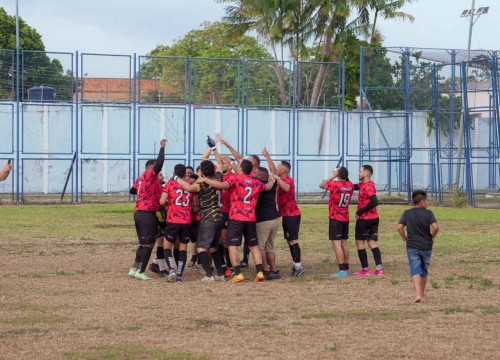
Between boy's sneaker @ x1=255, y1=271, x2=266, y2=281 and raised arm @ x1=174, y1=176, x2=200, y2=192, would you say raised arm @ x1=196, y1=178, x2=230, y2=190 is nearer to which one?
raised arm @ x1=174, y1=176, x2=200, y2=192

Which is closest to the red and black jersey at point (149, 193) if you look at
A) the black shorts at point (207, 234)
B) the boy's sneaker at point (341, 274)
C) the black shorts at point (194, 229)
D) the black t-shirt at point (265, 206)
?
the black shorts at point (194, 229)

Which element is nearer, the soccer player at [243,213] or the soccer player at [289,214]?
the soccer player at [243,213]

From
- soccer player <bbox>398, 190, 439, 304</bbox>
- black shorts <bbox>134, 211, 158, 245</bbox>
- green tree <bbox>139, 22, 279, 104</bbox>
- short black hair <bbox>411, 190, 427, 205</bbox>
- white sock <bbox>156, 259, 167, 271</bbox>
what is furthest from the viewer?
green tree <bbox>139, 22, 279, 104</bbox>

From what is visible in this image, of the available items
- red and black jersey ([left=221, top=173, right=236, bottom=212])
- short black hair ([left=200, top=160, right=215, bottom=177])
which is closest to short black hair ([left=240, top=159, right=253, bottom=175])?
short black hair ([left=200, top=160, right=215, bottom=177])

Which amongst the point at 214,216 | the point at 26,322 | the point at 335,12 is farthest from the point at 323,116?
the point at 26,322

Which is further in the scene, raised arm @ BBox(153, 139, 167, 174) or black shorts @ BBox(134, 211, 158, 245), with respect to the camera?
black shorts @ BBox(134, 211, 158, 245)

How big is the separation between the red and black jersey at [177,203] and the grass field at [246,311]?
1.02m

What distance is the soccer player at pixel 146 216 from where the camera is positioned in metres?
14.5

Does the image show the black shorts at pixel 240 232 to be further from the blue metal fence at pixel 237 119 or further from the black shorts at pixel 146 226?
the blue metal fence at pixel 237 119

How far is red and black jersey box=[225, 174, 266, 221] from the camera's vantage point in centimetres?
1418

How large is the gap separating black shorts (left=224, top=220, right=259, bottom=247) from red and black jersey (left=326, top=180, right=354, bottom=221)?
1371 mm

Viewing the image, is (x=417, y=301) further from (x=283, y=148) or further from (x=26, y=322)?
(x=283, y=148)

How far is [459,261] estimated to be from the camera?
55.7 ft

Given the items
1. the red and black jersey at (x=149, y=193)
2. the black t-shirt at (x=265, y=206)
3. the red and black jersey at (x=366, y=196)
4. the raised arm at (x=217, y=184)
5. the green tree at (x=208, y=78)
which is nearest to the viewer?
the raised arm at (x=217, y=184)
